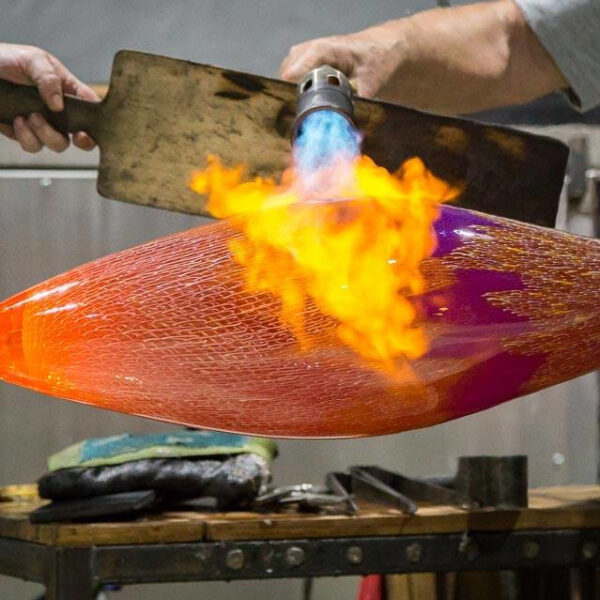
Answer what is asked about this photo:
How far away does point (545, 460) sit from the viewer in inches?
75.0

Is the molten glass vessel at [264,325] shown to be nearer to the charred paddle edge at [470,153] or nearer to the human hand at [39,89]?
the charred paddle edge at [470,153]

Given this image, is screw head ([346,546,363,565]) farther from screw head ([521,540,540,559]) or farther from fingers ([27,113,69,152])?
fingers ([27,113,69,152])

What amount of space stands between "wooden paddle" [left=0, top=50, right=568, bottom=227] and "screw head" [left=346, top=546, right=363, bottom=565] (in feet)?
1.46

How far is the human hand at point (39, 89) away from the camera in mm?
842

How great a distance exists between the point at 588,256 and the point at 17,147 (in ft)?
5.22

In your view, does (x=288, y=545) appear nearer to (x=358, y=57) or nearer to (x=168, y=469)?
→ (x=168, y=469)

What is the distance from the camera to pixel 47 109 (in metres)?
0.85

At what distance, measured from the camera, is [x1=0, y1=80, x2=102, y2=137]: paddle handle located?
2.73 ft

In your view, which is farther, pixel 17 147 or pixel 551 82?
pixel 17 147

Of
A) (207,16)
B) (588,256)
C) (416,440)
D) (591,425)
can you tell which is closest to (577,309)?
(588,256)

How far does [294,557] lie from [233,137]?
49 centimetres

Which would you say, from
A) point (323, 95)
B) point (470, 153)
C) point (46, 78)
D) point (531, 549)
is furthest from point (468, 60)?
point (323, 95)

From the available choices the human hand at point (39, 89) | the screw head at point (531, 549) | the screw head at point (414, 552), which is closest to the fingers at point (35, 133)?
the human hand at point (39, 89)

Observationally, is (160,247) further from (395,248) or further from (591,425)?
(591,425)
